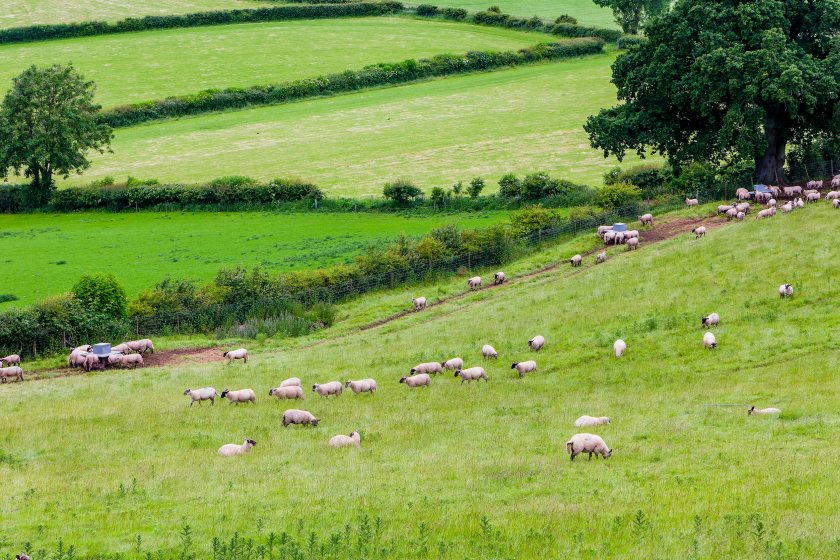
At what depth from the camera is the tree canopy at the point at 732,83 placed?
63.1m

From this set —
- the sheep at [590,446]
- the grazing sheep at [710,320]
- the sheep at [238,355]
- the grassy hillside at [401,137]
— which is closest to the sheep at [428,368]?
the sheep at [238,355]

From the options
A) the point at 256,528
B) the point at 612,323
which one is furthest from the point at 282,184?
the point at 256,528

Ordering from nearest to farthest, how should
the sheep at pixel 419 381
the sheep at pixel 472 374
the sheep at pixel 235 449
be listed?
1. the sheep at pixel 235 449
2. the sheep at pixel 419 381
3. the sheep at pixel 472 374

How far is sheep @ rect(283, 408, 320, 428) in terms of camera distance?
33.4 metres

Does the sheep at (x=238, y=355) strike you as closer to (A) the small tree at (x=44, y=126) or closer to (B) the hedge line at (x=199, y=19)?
(A) the small tree at (x=44, y=126)

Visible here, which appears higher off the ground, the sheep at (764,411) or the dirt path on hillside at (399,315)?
the sheep at (764,411)

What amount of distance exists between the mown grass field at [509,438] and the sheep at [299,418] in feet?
1.81

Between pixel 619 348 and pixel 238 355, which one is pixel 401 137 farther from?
pixel 619 348

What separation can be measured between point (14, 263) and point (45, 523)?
52.5 m

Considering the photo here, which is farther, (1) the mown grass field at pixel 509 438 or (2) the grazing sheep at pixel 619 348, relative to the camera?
(2) the grazing sheep at pixel 619 348

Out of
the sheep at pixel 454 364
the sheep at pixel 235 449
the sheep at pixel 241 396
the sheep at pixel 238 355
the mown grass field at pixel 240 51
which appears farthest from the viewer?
the mown grass field at pixel 240 51

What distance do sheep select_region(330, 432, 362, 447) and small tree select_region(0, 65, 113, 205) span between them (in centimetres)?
7178

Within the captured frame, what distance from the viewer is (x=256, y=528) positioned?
21.8 metres

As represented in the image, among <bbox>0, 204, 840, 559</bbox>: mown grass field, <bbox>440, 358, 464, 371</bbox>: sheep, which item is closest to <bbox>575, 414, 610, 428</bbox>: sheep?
<bbox>0, 204, 840, 559</bbox>: mown grass field
